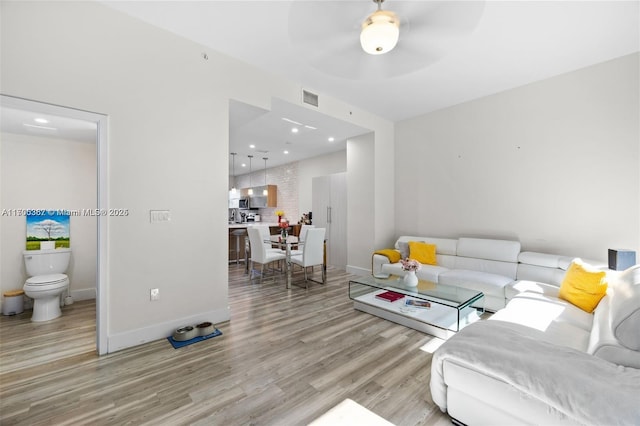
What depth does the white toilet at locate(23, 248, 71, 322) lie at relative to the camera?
9.36 feet

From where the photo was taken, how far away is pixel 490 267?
3.68m

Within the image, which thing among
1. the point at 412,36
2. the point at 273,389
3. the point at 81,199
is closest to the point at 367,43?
the point at 412,36

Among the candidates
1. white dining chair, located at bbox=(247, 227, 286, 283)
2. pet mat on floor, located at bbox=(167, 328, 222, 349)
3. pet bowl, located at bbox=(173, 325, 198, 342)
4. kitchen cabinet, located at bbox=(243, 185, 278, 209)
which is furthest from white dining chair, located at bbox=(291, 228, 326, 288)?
kitchen cabinet, located at bbox=(243, 185, 278, 209)

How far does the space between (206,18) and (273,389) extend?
10.9ft

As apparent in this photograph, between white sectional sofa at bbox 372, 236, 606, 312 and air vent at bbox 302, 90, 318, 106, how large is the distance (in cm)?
275

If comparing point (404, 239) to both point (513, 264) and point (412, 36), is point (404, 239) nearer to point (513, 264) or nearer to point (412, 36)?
point (513, 264)

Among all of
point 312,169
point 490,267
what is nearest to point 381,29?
point 490,267

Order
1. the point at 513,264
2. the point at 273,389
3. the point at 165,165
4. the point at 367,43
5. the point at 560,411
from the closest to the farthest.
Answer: the point at 560,411 < the point at 273,389 < the point at 367,43 < the point at 165,165 < the point at 513,264

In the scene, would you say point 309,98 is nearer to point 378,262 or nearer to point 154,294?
point 378,262

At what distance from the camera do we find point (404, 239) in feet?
15.5

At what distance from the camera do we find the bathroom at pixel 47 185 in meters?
3.17

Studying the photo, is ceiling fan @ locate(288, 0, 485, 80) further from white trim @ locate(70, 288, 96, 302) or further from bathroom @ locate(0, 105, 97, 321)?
white trim @ locate(70, 288, 96, 302)

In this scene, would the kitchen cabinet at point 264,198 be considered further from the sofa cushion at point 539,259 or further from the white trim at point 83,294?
the sofa cushion at point 539,259

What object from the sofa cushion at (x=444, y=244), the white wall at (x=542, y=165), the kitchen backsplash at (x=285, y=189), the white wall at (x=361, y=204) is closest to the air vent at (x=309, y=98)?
the white wall at (x=361, y=204)
